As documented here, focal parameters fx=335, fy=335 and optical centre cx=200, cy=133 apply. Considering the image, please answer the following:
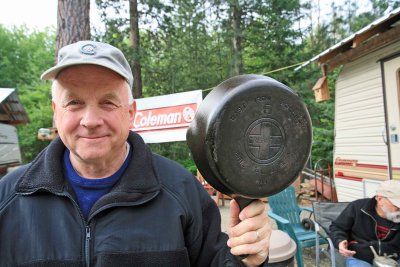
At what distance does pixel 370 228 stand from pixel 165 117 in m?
4.01

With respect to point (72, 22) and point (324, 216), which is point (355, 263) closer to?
point (324, 216)

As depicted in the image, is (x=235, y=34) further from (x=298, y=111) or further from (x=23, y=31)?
(x=23, y=31)

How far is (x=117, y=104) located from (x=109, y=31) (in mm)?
11880

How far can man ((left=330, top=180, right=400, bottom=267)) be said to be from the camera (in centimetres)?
353

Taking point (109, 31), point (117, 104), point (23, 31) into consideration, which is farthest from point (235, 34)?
point (23, 31)

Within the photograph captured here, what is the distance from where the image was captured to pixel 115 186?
154 cm

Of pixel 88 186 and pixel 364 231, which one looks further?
pixel 364 231

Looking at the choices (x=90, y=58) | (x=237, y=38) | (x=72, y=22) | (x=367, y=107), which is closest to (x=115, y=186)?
(x=90, y=58)

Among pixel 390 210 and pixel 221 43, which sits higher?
pixel 221 43

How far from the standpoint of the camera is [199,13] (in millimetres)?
14359

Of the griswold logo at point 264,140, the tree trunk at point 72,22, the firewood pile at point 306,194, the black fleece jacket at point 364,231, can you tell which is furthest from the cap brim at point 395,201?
the firewood pile at point 306,194

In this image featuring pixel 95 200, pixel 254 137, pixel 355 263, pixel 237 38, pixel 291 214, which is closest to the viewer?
pixel 254 137

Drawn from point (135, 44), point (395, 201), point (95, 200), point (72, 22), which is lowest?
point (395, 201)

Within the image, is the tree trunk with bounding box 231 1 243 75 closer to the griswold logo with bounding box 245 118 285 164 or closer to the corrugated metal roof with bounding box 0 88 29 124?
the corrugated metal roof with bounding box 0 88 29 124
